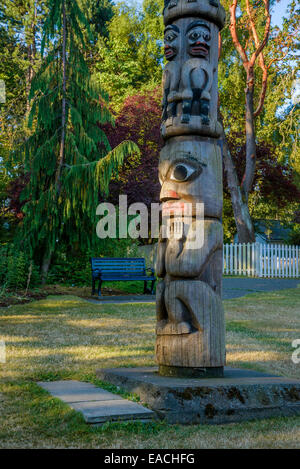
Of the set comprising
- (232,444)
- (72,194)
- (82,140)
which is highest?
(82,140)

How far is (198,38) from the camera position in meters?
5.13

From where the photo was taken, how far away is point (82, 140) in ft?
48.3

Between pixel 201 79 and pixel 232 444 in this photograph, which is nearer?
pixel 232 444

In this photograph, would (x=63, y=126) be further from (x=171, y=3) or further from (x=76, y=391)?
(x=76, y=391)

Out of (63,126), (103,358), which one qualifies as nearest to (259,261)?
(63,126)

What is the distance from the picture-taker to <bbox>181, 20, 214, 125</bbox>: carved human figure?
16.6ft

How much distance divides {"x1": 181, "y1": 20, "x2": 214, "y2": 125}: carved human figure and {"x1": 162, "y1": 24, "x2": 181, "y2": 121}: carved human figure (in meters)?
0.11

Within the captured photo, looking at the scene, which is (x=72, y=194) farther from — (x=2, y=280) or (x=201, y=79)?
(x=201, y=79)

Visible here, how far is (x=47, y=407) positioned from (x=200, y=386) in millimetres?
1287

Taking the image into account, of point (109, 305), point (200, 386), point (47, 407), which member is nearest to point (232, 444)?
point (200, 386)

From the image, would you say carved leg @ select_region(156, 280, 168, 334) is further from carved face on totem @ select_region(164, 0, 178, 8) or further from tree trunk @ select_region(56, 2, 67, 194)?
tree trunk @ select_region(56, 2, 67, 194)

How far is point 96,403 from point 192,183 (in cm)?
223
